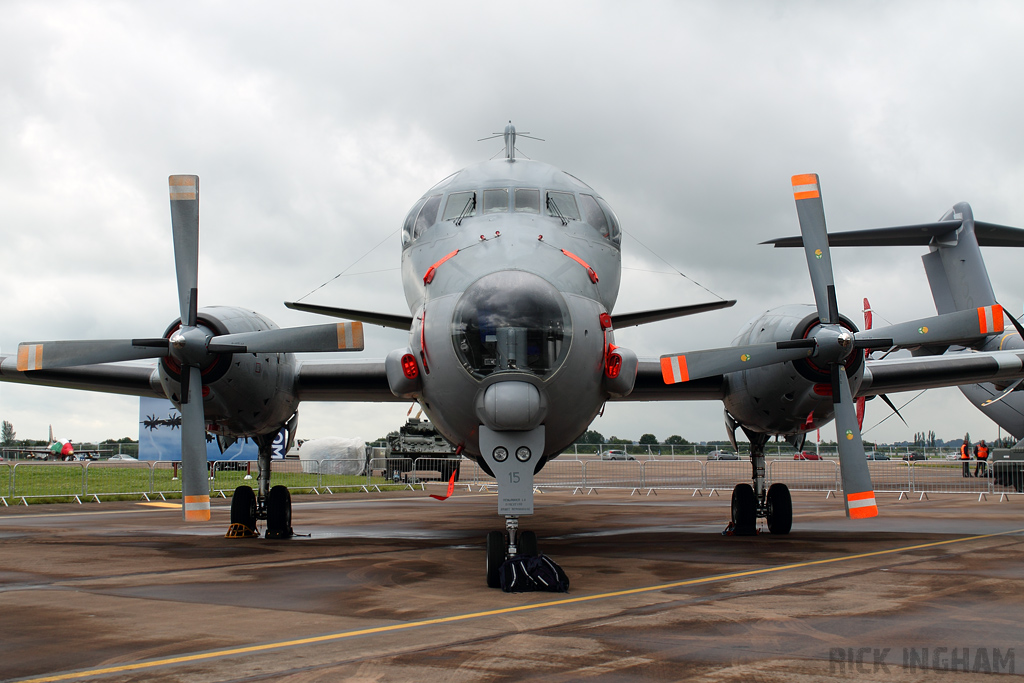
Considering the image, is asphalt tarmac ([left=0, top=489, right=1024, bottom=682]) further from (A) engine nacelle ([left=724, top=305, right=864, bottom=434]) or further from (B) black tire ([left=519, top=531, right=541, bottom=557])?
(A) engine nacelle ([left=724, top=305, right=864, bottom=434])

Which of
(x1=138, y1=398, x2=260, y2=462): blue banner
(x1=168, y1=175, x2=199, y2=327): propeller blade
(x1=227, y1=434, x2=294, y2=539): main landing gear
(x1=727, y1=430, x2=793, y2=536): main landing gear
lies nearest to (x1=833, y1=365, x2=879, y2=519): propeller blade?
(x1=727, y1=430, x2=793, y2=536): main landing gear

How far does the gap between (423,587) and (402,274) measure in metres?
4.36

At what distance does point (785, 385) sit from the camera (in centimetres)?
1199

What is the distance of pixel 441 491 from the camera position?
30719mm

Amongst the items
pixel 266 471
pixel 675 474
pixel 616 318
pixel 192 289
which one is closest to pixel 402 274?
pixel 192 289

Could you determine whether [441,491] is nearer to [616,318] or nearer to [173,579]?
[616,318]

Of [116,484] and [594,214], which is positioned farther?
[116,484]

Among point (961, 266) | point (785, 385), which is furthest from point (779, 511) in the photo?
point (961, 266)

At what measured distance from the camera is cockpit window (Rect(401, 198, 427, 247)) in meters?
10.6

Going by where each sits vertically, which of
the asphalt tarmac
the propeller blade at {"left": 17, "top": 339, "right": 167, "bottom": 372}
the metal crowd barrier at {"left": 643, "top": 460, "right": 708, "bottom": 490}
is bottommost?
the metal crowd barrier at {"left": 643, "top": 460, "right": 708, "bottom": 490}

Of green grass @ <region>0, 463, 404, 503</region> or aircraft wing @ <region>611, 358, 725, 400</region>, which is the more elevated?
aircraft wing @ <region>611, 358, 725, 400</region>

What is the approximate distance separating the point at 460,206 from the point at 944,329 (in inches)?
274

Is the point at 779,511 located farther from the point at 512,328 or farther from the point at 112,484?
the point at 112,484

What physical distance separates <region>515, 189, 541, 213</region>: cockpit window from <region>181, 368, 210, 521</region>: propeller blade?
201 inches
